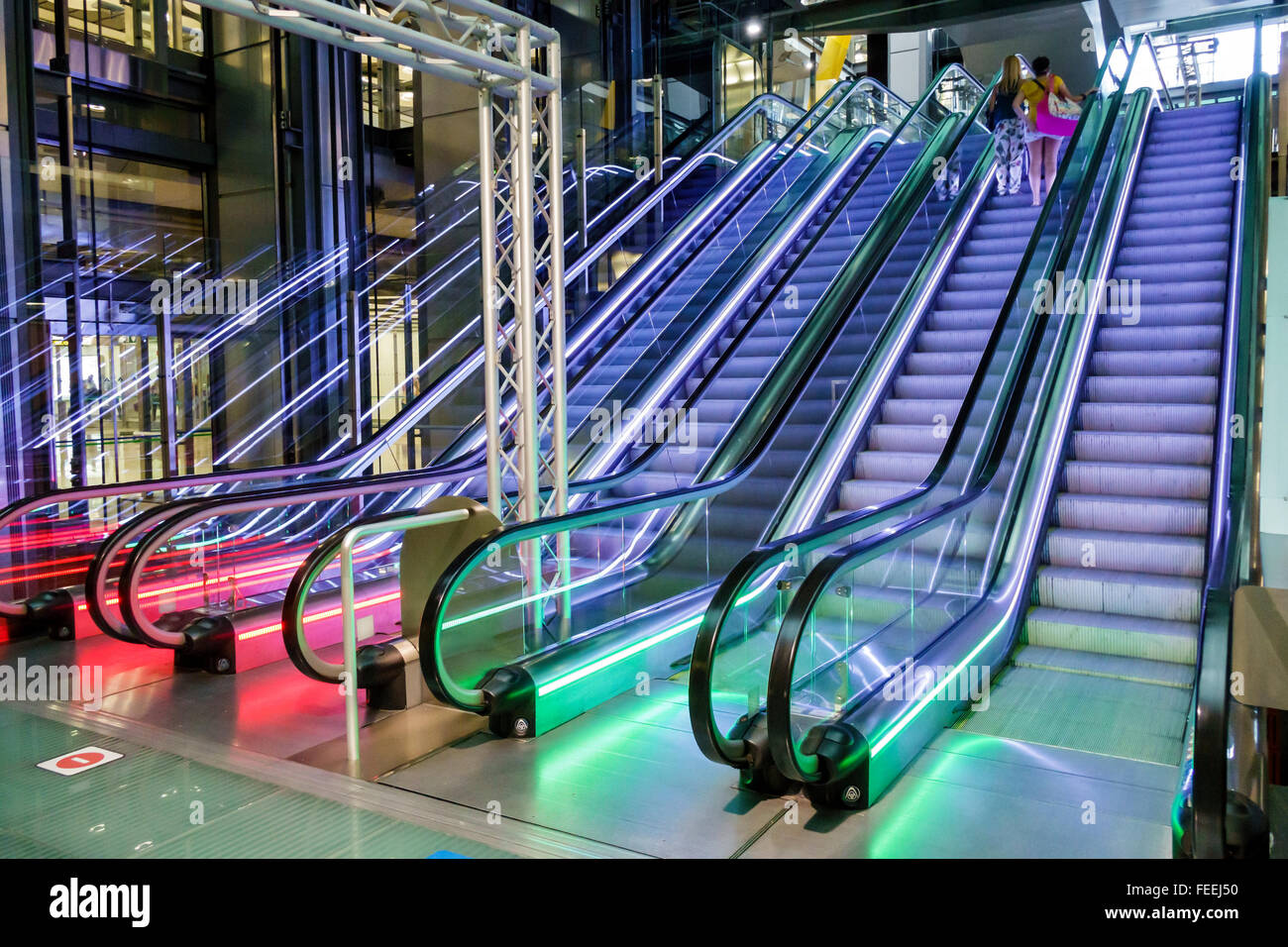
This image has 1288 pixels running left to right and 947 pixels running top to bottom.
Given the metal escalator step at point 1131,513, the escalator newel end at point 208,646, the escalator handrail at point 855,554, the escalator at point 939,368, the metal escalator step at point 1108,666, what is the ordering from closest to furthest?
the escalator handrail at point 855,554
the metal escalator step at point 1108,666
the escalator newel end at point 208,646
the metal escalator step at point 1131,513
the escalator at point 939,368

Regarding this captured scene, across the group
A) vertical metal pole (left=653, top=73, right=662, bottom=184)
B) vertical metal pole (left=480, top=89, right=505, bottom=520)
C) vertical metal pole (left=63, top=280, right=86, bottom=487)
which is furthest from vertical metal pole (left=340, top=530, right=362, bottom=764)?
vertical metal pole (left=653, top=73, right=662, bottom=184)

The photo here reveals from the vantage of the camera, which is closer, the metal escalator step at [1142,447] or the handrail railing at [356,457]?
the handrail railing at [356,457]

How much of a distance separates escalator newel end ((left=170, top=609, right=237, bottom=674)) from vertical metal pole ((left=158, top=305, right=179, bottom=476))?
3.18 meters

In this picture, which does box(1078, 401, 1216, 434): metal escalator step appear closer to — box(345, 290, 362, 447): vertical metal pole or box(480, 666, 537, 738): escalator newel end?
box(480, 666, 537, 738): escalator newel end

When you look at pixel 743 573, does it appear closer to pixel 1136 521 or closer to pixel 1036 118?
pixel 1136 521

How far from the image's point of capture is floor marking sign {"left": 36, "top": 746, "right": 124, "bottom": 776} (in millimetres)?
4582

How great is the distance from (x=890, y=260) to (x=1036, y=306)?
2.20m

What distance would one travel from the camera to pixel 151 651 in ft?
21.2

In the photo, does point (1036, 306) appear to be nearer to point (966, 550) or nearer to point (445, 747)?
point (966, 550)

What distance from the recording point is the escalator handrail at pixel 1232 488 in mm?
2648

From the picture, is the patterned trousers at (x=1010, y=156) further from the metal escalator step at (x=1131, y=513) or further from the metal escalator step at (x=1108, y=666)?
the metal escalator step at (x=1108, y=666)

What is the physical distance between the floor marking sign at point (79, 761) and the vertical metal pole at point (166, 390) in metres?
4.45

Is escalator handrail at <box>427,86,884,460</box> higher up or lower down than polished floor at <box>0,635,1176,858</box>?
higher up

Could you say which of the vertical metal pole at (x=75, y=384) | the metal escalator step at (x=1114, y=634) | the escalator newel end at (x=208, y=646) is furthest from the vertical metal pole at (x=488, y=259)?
the vertical metal pole at (x=75, y=384)
